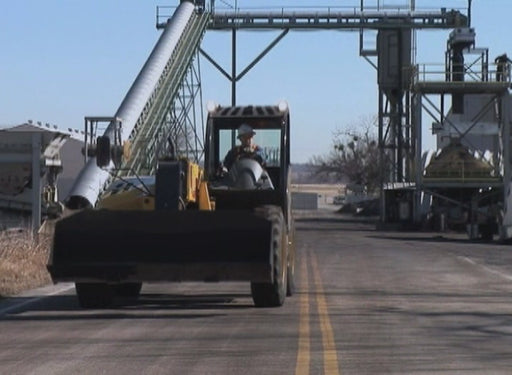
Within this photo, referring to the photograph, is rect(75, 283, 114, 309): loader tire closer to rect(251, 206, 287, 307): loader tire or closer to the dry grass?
rect(251, 206, 287, 307): loader tire

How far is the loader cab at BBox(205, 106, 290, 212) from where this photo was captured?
19.7 meters

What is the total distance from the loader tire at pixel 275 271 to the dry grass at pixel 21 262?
17.3ft

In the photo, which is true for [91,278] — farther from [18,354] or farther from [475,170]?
[475,170]

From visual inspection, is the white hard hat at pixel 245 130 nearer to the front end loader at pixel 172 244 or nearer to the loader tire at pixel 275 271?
the front end loader at pixel 172 244

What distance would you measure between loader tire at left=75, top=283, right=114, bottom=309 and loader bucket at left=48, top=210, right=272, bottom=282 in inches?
38.4

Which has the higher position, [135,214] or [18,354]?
[135,214]

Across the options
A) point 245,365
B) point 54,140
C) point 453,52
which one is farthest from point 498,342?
point 453,52

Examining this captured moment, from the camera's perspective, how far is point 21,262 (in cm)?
2455

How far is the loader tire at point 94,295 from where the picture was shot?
58.6 feet

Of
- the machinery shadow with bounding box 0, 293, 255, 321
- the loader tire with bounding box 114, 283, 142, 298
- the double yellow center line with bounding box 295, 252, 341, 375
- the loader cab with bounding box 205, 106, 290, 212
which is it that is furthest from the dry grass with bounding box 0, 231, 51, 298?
the double yellow center line with bounding box 295, 252, 341, 375

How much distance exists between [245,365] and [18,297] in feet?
29.5

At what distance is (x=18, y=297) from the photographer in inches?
792

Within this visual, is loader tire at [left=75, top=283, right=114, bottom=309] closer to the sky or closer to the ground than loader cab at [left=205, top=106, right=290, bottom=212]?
closer to the ground

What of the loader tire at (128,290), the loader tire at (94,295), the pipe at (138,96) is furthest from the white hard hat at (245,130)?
the pipe at (138,96)
